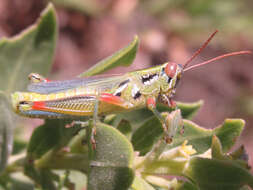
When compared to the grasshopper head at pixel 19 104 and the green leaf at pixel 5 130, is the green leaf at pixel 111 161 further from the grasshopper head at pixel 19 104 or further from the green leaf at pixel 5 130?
the grasshopper head at pixel 19 104

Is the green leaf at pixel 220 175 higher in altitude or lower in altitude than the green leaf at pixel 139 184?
higher

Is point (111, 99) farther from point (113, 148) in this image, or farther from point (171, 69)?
point (113, 148)

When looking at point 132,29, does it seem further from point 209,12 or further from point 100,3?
point 209,12

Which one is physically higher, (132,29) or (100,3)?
(100,3)

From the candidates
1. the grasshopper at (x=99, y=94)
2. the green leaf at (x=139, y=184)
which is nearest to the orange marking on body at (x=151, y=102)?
the grasshopper at (x=99, y=94)

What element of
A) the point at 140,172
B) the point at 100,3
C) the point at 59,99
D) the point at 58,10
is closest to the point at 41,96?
the point at 59,99

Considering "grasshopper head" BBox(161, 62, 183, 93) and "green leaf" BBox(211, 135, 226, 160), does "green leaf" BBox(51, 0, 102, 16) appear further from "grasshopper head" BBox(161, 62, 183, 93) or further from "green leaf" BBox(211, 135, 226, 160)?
"green leaf" BBox(211, 135, 226, 160)

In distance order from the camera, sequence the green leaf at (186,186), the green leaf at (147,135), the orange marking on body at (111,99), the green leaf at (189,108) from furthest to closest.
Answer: the orange marking on body at (111,99) → the green leaf at (189,108) → the green leaf at (147,135) → the green leaf at (186,186)
